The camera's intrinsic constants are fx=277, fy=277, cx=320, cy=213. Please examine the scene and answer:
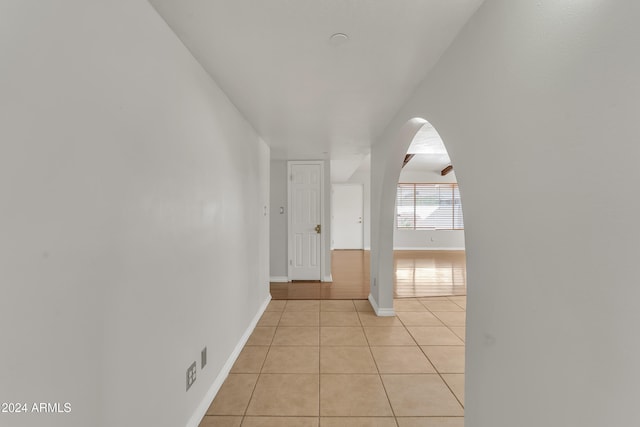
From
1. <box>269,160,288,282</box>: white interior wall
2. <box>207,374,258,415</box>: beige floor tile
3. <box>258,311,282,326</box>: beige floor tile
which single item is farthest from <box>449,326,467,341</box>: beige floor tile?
<box>269,160,288,282</box>: white interior wall

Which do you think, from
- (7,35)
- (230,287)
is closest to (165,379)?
(230,287)

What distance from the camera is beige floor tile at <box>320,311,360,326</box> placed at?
3.25 meters

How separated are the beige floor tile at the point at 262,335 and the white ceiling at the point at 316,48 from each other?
2.26m

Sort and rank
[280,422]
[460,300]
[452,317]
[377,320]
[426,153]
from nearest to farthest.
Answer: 1. [280,422]
2. [377,320]
3. [452,317]
4. [460,300]
5. [426,153]

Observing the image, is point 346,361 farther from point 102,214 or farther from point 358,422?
point 102,214

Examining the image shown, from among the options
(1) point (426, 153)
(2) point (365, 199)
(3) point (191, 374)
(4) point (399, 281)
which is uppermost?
(1) point (426, 153)

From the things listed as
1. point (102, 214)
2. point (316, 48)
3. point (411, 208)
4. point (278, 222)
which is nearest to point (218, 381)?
point (102, 214)

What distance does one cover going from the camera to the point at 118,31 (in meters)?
1.06

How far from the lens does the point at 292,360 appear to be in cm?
245

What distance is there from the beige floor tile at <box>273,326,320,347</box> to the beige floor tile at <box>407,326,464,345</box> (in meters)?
1.06

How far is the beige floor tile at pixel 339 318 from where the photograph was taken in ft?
10.7

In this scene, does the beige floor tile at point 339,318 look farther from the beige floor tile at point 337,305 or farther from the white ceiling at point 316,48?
the white ceiling at point 316,48

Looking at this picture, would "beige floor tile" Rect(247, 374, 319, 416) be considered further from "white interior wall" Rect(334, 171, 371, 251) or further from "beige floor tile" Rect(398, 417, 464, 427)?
"white interior wall" Rect(334, 171, 371, 251)

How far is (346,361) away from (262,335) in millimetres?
981
